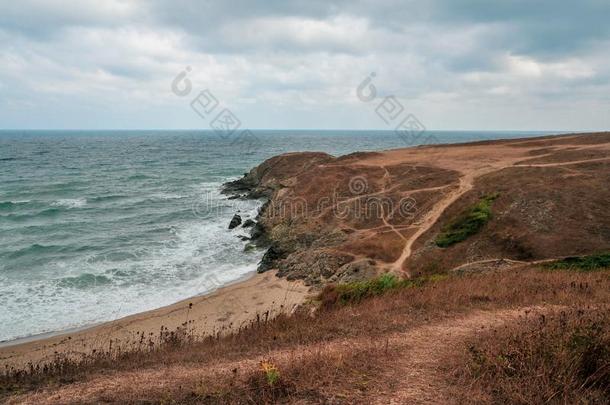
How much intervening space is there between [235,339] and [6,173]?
78610 mm

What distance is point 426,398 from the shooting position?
6.12 meters

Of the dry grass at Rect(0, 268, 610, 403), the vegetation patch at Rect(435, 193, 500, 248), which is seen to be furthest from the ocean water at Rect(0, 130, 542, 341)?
the dry grass at Rect(0, 268, 610, 403)

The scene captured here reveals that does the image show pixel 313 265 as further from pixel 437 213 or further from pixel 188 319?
pixel 437 213

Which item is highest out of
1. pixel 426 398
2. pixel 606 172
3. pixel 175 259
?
pixel 606 172

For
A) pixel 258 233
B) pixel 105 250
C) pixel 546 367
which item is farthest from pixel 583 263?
pixel 105 250

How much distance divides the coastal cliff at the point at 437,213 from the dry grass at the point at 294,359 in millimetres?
8435

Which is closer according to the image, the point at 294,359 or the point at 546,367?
Result: the point at 546,367

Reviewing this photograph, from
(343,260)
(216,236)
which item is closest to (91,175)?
(216,236)

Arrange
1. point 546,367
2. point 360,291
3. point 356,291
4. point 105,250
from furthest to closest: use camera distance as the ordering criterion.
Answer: point 105,250 → point 356,291 → point 360,291 → point 546,367

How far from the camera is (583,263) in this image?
57.5 ft

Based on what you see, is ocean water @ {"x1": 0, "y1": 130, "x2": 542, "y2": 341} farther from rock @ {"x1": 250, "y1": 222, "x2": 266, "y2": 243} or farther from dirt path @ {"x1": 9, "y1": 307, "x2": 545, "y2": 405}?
dirt path @ {"x1": 9, "y1": 307, "x2": 545, "y2": 405}

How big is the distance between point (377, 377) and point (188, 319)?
1354cm

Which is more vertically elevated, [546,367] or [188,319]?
[546,367]

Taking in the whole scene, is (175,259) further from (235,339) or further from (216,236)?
(235,339)
